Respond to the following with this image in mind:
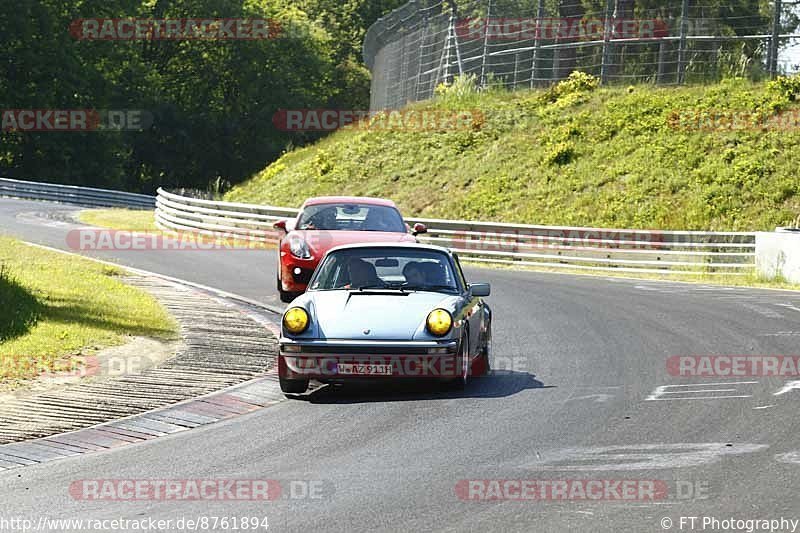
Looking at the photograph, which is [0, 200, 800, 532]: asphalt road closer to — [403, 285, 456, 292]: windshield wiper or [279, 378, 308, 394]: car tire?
[279, 378, 308, 394]: car tire

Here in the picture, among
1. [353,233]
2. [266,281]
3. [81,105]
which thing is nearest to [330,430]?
[353,233]

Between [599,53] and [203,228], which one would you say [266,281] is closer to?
[203,228]

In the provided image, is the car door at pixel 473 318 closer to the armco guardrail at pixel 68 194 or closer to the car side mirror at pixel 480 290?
the car side mirror at pixel 480 290

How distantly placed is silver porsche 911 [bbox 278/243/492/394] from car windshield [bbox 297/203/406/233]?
264 inches

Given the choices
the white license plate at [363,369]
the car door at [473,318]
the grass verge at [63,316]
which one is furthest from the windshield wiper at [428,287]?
the grass verge at [63,316]

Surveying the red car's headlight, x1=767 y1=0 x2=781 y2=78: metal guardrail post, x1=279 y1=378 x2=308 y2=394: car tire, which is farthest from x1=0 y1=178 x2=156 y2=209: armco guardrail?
x1=279 y1=378 x2=308 y2=394: car tire

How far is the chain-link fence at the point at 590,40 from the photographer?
39938mm

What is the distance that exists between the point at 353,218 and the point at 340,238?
110cm

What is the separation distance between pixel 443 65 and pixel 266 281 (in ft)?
86.0

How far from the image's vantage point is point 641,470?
8094 mm

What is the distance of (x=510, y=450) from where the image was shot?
29.0ft

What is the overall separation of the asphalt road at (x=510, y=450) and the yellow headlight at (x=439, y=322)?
59 centimetres

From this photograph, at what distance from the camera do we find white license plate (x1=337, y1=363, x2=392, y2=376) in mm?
10867

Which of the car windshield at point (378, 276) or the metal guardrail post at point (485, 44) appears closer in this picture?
the car windshield at point (378, 276)
